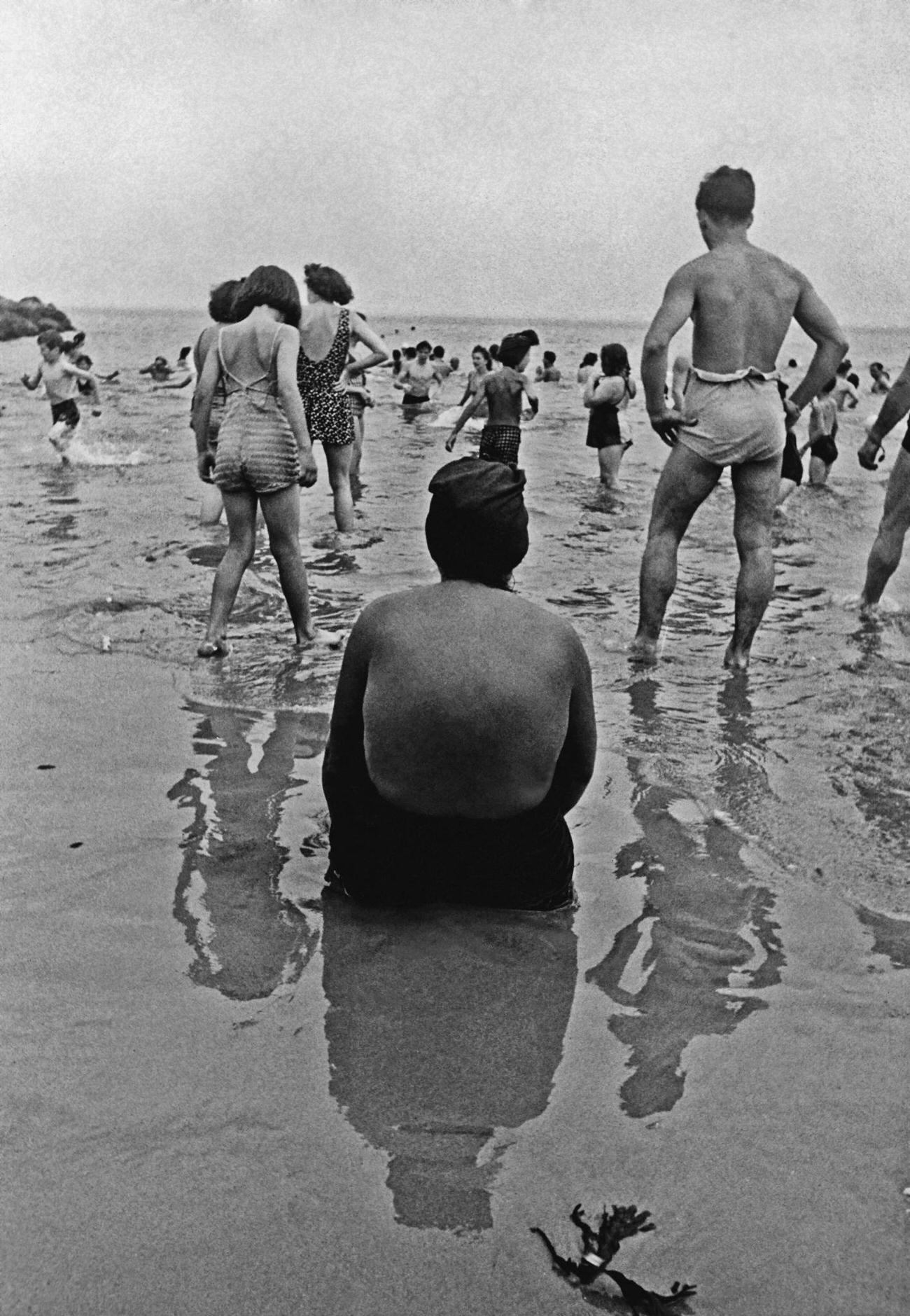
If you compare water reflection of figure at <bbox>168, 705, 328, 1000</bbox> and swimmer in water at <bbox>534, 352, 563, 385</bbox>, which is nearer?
water reflection of figure at <bbox>168, 705, 328, 1000</bbox>

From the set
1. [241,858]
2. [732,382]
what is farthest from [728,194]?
[241,858]

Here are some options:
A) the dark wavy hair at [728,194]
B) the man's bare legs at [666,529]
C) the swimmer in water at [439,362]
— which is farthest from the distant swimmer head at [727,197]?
the swimmer in water at [439,362]

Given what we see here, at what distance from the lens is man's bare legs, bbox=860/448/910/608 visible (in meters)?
6.36

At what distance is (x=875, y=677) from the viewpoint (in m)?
5.67

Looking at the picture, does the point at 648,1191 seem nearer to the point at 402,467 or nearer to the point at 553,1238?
the point at 553,1238

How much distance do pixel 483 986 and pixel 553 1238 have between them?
0.88 meters

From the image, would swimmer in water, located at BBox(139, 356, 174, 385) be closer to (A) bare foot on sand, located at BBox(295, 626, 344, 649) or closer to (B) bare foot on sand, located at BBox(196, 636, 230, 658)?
(A) bare foot on sand, located at BBox(295, 626, 344, 649)

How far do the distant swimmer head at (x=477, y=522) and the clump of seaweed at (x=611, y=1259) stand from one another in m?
1.52

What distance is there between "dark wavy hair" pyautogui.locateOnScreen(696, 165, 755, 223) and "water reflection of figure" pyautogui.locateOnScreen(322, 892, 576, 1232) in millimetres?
3509

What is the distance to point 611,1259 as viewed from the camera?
82.4 inches

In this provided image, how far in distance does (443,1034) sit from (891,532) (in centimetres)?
464

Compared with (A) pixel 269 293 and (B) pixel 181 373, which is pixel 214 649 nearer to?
(A) pixel 269 293

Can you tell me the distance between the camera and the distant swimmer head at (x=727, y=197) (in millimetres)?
5418

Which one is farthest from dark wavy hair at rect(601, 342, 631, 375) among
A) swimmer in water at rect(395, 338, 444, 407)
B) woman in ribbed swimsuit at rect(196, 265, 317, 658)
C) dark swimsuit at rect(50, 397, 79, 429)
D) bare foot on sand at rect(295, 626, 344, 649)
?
swimmer in water at rect(395, 338, 444, 407)
